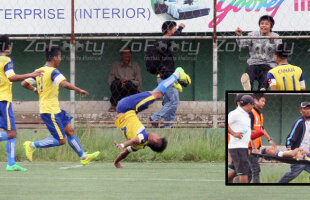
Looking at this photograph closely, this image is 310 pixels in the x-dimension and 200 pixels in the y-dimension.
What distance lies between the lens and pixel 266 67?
38.8 feet

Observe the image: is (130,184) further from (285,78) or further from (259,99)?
(285,78)

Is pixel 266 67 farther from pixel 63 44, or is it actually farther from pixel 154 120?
pixel 63 44

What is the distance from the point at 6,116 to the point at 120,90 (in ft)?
13.0

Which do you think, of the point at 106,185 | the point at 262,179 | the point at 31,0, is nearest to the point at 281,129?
the point at 262,179

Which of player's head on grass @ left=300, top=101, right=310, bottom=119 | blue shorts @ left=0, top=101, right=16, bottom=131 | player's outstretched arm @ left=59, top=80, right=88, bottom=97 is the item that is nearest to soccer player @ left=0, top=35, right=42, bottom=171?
blue shorts @ left=0, top=101, right=16, bottom=131

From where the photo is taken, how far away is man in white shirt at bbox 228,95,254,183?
A: 550cm

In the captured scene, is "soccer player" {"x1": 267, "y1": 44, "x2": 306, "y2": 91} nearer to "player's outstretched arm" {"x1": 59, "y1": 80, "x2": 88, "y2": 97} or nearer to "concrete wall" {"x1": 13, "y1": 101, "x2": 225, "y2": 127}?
"concrete wall" {"x1": 13, "y1": 101, "x2": 225, "y2": 127}

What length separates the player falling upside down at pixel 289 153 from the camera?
18.2 feet

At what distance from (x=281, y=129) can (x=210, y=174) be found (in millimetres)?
2773

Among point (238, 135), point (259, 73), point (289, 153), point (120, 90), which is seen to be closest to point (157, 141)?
point (259, 73)

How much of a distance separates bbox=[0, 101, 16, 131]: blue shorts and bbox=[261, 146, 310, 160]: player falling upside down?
492cm

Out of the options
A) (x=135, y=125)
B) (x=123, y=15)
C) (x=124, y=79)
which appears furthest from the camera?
(x=124, y=79)

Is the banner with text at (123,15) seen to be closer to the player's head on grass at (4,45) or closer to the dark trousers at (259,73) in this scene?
the dark trousers at (259,73)

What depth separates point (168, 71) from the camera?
12133 millimetres
